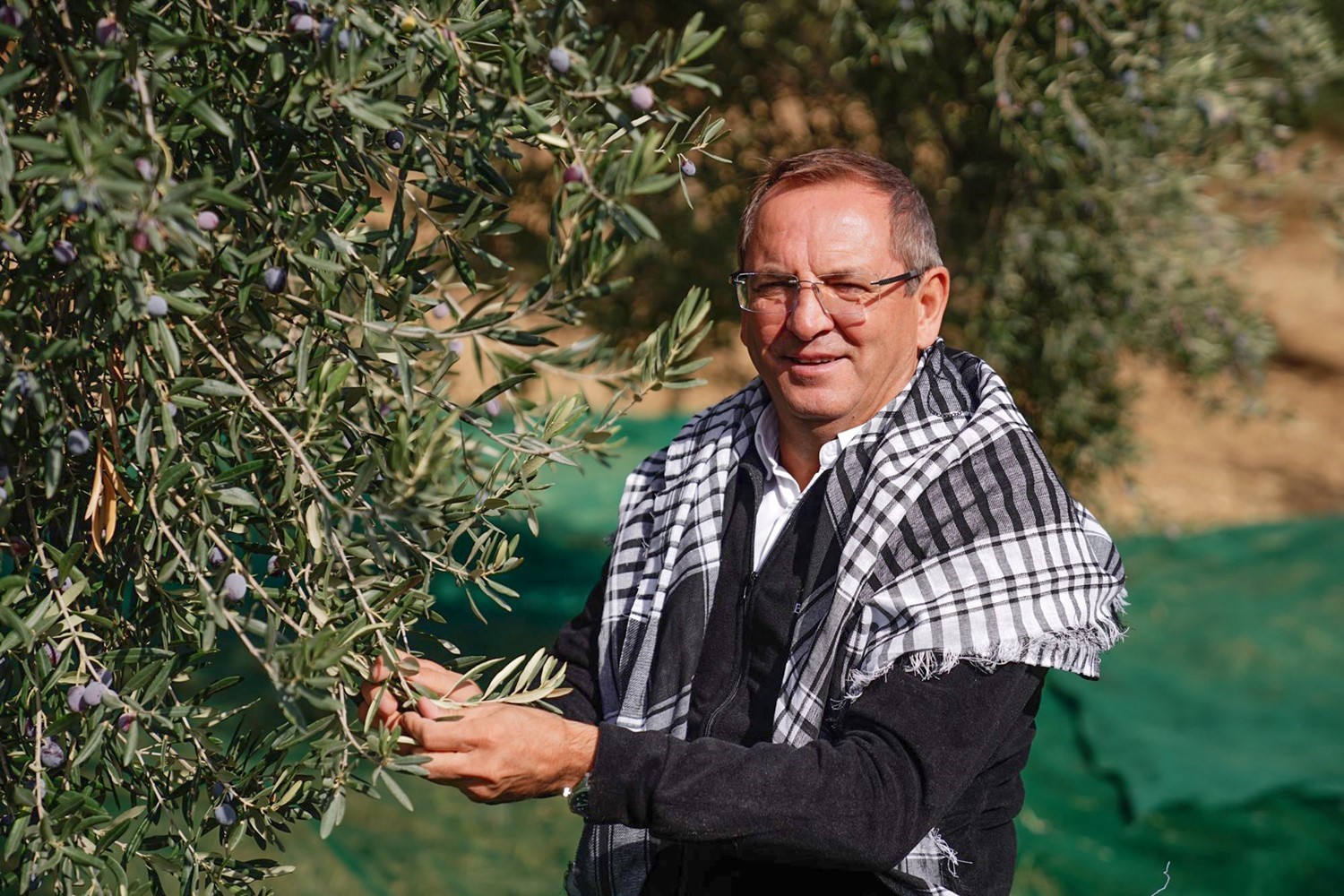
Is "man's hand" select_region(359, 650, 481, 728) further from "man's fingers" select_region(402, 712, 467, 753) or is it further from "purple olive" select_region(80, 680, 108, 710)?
"purple olive" select_region(80, 680, 108, 710)

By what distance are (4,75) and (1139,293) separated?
4.54 metres

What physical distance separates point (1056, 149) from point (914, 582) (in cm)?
283

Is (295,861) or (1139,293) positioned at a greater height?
(1139,293)

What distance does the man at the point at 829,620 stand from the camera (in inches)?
75.6

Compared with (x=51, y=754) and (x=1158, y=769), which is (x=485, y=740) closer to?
(x=51, y=754)

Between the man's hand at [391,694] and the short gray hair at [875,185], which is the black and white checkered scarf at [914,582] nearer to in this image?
the short gray hair at [875,185]

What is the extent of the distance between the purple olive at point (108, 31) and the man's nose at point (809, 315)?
1.18 metres

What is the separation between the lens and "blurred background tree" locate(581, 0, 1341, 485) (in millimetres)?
4258

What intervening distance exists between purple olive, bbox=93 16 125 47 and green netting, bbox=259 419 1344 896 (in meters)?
2.79

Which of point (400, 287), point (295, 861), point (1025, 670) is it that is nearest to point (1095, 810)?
point (295, 861)

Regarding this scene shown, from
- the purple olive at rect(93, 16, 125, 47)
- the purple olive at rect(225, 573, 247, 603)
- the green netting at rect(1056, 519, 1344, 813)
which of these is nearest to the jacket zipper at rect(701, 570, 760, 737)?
the purple olive at rect(225, 573, 247, 603)

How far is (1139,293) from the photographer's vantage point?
514 cm

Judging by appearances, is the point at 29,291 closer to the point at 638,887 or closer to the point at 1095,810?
the point at 638,887

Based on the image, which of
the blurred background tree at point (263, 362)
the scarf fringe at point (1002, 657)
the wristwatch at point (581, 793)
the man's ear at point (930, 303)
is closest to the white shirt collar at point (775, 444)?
the man's ear at point (930, 303)
